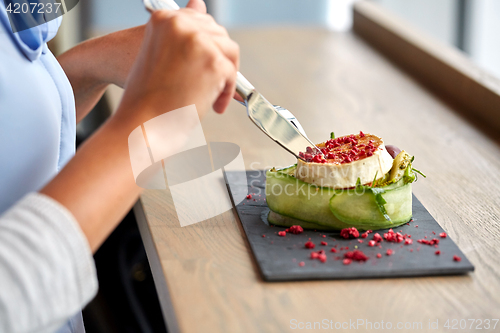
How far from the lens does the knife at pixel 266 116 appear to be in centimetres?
64

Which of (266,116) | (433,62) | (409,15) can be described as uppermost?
(266,116)

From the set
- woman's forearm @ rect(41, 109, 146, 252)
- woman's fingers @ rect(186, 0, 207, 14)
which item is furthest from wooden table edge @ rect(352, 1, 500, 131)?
woman's forearm @ rect(41, 109, 146, 252)

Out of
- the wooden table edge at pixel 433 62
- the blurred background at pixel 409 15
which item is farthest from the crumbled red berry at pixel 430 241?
the blurred background at pixel 409 15

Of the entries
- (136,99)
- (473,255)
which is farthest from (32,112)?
(473,255)

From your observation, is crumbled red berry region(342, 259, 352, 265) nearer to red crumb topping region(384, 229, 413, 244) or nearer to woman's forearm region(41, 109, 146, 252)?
red crumb topping region(384, 229, 413, 244)

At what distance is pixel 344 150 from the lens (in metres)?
0.75

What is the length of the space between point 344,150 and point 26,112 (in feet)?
1.48

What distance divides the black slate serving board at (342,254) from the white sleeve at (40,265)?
0.23 meters

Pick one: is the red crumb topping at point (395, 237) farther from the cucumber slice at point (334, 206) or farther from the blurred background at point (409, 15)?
the blurred background at point (409, 15)

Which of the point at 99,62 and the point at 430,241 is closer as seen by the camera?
the point at 430,241

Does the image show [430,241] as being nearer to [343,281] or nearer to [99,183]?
[343,281]

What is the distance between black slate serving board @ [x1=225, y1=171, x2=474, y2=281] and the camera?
0.58m

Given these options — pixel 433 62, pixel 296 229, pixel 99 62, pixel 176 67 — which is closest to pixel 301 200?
pixel 296 229

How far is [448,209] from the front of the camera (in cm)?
77
